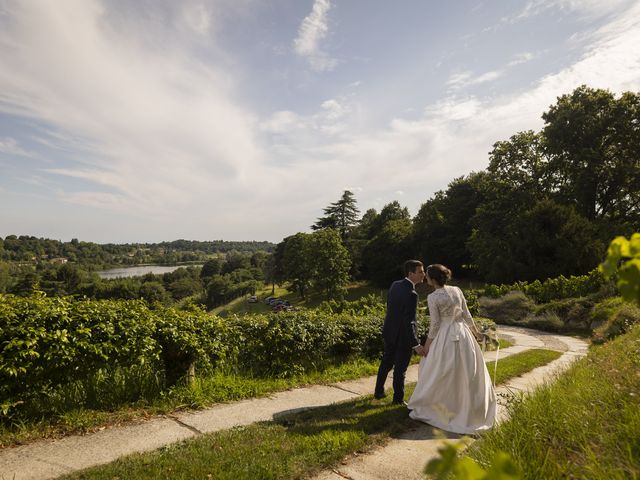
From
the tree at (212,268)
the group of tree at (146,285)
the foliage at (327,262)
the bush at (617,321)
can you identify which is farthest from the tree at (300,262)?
the tree at (212,268)

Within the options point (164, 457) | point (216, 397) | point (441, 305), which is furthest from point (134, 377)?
point (441, 305)

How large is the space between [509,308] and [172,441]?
20.3 meters

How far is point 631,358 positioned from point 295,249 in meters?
53.3

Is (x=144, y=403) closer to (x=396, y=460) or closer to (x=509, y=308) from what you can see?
(x=396, y=460)

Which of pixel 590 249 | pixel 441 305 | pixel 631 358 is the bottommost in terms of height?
pixel 631 358

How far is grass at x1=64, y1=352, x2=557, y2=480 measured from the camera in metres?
3.67

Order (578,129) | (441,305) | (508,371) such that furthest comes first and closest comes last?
(578,129) < (508,371) < (441,305)

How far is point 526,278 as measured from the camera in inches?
1105

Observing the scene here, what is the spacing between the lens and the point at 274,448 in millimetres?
4195

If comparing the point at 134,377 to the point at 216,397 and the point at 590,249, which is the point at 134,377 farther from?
the point at 590,249

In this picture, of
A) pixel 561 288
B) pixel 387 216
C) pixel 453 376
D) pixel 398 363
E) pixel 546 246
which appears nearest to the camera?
pixel 453 376

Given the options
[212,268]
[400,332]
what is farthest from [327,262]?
[212,268]

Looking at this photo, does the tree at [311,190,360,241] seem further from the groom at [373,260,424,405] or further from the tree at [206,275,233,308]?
the groom at [373,260,424,405]

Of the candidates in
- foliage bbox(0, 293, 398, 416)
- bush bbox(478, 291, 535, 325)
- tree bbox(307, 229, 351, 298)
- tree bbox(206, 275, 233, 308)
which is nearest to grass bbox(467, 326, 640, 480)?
foliage bbox(0, 293, 398, 416)
